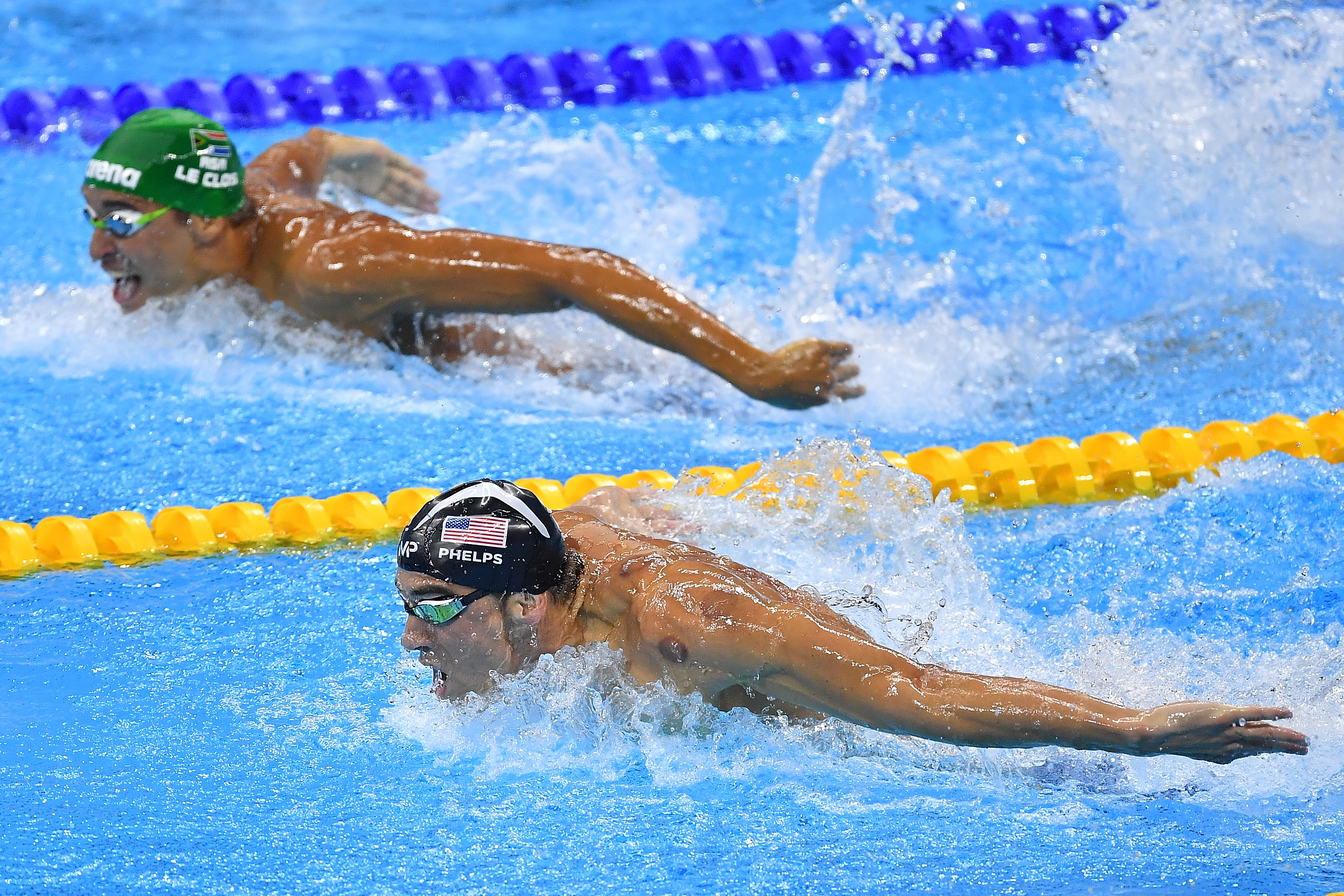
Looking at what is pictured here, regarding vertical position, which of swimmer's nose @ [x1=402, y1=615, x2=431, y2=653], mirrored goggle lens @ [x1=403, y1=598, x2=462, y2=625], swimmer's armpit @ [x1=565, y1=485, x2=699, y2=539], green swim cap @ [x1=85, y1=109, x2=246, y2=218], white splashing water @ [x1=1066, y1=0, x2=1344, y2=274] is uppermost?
white splashing water @ [x1=1066, y1=0, x2=1344, y2=274]

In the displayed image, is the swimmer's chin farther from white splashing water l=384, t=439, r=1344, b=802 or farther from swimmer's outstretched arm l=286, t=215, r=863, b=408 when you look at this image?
white splashing water l=384, t=439, r=1344, b=802

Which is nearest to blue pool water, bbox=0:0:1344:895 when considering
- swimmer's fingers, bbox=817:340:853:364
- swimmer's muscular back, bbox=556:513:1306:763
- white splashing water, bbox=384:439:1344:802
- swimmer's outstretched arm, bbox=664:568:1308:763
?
white splashing water, bbox=384:439:1344:802

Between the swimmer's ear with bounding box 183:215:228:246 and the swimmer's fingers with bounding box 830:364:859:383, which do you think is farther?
the swimmer's ear with bounding box 183:215:228:246

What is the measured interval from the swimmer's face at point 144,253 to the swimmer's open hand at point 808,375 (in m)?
1.62

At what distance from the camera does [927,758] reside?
2521 millimetres

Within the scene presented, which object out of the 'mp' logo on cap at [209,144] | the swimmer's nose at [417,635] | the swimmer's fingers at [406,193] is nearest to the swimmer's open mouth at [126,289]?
the 'mp' logo on cap at [209,144]

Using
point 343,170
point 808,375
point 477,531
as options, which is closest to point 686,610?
point 477,531

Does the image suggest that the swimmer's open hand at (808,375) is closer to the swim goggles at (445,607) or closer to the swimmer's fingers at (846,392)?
the swimmer's fingers at (846,392)

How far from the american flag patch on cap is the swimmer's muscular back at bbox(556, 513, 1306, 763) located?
20 cm

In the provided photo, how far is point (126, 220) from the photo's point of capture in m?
3.96

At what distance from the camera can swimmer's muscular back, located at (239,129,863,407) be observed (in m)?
3.46

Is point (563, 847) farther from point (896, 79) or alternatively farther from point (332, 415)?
point (896, 79)

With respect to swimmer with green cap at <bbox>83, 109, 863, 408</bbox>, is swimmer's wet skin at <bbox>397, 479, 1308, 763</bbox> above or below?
below

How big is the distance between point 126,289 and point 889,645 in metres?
2.45
